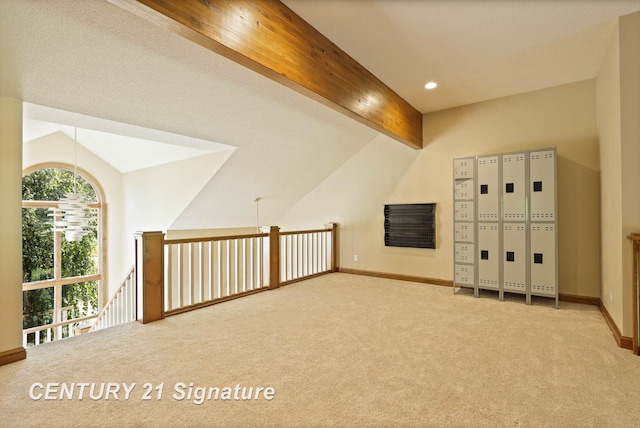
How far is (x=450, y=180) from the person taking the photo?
516 centimetres

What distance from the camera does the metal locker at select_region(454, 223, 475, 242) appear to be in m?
4.52

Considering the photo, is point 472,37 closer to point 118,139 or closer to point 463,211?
Result: point 463,211

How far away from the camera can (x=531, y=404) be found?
1966mm

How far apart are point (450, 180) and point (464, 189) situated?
621mm

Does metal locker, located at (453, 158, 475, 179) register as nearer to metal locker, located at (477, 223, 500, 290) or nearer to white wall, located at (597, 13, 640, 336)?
metal locker, located at (477, 223, 500, 290)

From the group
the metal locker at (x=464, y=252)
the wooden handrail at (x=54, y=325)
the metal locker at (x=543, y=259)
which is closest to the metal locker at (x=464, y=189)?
the metal locker at (x=464, y=252)

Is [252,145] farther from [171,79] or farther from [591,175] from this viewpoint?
[591,175]

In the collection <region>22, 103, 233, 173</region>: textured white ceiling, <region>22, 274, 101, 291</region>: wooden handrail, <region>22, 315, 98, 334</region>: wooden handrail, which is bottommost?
<region>22, 315, 98, 334</region>: wooden handrail

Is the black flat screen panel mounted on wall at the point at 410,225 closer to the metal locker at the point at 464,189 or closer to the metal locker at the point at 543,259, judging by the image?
the metal locker at the point at 464,189

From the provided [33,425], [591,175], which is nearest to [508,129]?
[591,175]

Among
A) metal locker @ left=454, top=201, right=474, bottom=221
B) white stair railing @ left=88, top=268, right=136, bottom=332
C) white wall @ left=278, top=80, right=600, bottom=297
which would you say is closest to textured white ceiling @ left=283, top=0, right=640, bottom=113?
white wall @ left=278, top=80, right=600, bottom=297

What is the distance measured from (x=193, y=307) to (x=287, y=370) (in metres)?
2.01

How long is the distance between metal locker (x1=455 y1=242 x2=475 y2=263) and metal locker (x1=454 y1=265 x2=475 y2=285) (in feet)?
0.28

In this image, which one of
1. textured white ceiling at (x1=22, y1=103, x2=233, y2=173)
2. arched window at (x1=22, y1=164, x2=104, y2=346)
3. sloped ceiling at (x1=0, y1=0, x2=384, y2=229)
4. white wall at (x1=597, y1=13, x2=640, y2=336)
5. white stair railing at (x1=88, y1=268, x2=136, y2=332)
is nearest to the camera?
sloped ceiling at (x1=0, y1=0, x2=384, y2=229)
